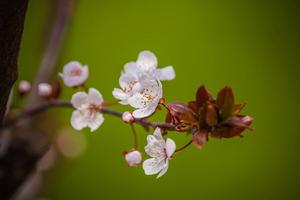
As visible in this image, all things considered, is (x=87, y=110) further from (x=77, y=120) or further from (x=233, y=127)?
(x=233, y=127)

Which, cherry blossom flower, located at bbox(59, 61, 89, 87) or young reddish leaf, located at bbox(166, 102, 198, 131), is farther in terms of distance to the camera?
cherry blossom flower, located at bbox(59, 61, 89, 87)

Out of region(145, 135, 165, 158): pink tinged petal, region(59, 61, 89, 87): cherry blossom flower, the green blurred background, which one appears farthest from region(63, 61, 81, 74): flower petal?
the green blurred background

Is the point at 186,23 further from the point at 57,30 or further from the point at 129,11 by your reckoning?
the point at 57,30

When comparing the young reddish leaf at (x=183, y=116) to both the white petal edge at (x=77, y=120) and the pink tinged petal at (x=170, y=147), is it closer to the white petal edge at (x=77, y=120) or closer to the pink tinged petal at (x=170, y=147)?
the pink tinged petal at (x=170, y=147)

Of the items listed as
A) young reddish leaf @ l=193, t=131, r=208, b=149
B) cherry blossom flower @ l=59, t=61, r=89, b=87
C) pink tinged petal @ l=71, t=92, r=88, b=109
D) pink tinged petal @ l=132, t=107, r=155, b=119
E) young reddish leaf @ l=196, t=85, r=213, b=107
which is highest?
young reddish leaf @ l=196, t=85, r=213, b=107

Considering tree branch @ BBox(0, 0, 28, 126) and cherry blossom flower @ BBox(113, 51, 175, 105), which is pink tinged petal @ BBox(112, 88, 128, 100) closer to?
cherry blossom flower @ BBox(113, 51, 175, 105)

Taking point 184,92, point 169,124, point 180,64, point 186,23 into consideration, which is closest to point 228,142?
point 184,92

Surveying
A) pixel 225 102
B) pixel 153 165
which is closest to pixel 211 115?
pixel 225 102
